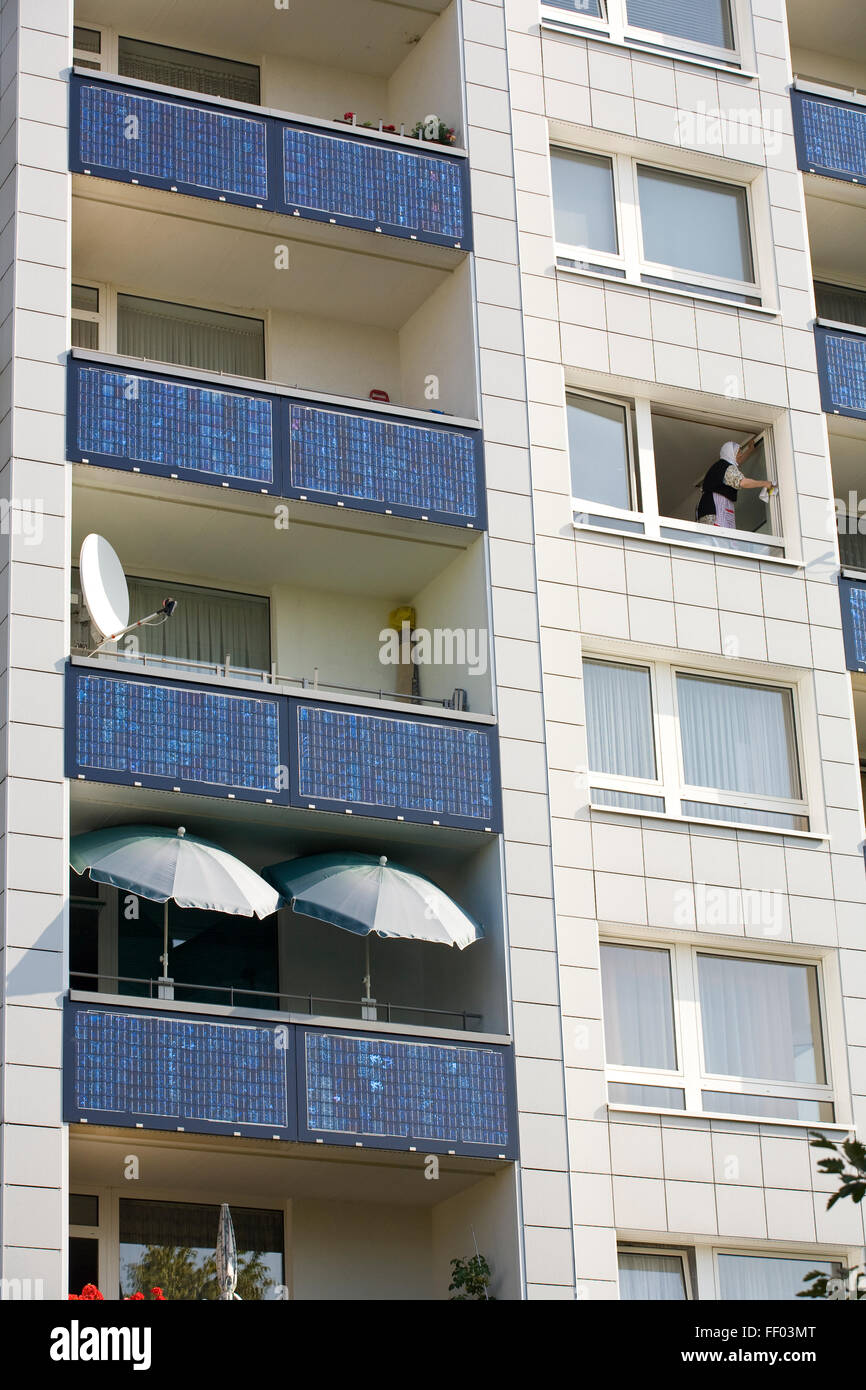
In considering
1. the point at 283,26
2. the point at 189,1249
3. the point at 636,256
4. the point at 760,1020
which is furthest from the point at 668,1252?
the point at 283,26

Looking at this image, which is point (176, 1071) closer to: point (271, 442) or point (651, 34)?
point (271, 442)

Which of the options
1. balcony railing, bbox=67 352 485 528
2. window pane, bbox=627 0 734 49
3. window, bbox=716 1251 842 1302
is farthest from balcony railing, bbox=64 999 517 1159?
window pane, bbox=627 0 734 49

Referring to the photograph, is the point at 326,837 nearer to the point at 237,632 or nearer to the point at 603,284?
the point at 237,632

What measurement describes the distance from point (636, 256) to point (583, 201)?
939 millimetres

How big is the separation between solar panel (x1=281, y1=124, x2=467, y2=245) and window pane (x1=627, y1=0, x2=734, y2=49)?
4.32m

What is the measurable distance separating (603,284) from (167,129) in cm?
557

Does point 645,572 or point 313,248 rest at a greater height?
point 313,248

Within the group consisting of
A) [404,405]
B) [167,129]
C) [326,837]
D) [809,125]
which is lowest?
[326,837]

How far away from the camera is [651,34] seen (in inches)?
1241

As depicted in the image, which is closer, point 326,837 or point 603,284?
point 326,837

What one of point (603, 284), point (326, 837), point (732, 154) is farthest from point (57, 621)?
point (732, 154)

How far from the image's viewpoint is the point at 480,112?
29.5 m

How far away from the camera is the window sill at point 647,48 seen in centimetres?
3066

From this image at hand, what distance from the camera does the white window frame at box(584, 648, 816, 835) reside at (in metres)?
27.6
